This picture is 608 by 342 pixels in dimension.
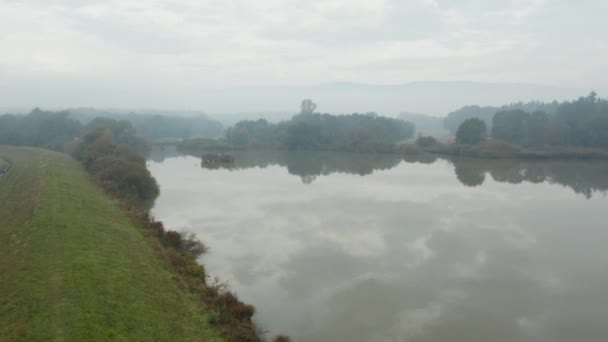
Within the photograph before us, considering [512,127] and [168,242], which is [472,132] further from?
[168,242]

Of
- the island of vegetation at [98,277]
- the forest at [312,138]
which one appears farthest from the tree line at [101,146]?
the forest at [312,138]

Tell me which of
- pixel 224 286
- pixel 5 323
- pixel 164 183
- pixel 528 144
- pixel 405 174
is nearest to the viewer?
pixel 5 323

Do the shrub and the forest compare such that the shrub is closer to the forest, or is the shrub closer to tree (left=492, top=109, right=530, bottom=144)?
the forest

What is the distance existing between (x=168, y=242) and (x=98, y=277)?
17.1 feet

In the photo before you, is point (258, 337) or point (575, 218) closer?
point (258, 337)

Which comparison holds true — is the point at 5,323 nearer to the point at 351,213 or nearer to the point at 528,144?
the point at 351,213

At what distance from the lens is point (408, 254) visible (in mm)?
16438

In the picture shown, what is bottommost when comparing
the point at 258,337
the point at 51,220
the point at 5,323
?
the point at 258,337

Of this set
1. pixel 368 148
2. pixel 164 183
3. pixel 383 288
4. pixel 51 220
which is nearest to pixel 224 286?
pixel 383 288

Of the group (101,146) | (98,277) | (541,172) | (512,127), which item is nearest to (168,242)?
(98,277)

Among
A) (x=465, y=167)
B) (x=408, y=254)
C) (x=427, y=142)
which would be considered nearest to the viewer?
(x=408, y=254)

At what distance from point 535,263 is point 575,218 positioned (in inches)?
367

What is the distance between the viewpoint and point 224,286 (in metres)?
12.6

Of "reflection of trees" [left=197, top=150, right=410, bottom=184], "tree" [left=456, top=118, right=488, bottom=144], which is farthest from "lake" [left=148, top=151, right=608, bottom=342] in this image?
"tree" [left=456, top=118, right=488, bottom=144]
